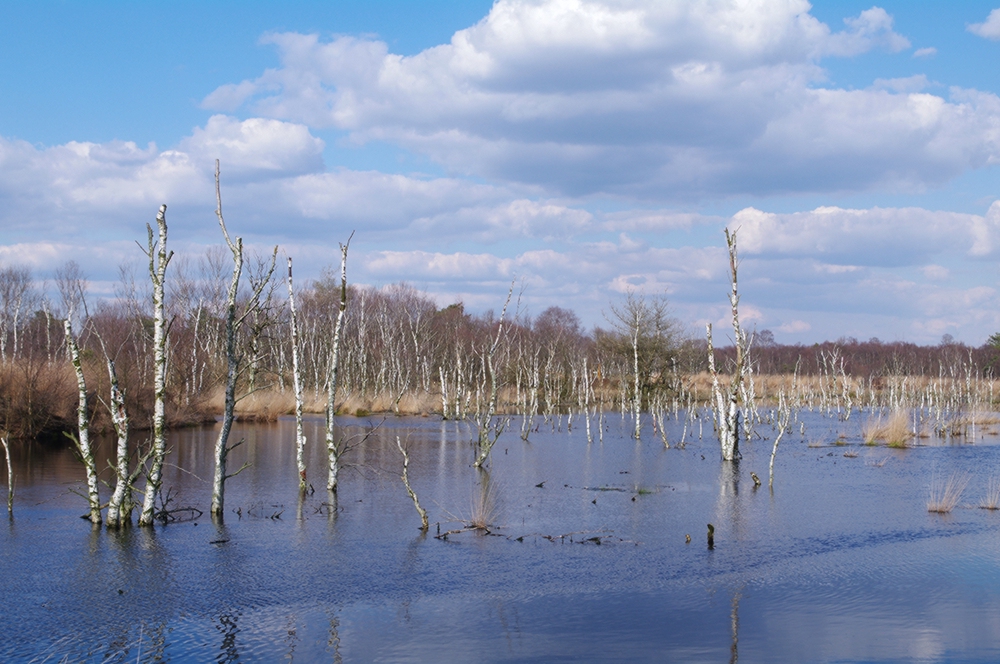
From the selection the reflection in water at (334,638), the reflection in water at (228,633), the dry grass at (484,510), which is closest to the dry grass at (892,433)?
the dry grass at (484,510)

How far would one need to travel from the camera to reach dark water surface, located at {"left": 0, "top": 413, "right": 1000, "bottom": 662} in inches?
393

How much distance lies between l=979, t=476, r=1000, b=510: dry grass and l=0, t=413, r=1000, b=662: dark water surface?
→ 1.23 feet

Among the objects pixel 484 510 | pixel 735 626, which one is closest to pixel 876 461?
pixel 484 510

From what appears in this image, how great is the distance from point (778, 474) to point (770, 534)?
30.9 feet

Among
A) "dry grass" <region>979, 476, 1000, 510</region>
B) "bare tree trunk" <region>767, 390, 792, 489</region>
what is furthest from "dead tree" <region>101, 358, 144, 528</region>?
"dry grass" <region>979, 476, 1000, 510</region>

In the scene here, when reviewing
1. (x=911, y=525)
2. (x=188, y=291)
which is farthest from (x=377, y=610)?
(x=188, y=291)

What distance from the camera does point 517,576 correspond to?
42.9ft

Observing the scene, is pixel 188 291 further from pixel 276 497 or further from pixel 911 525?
pixel 911 525

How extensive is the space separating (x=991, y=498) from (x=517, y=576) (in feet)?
42.6

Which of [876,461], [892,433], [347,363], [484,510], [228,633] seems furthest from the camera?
[347,363]

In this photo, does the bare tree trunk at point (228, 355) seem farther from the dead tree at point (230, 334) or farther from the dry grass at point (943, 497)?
the dry grass at point (943, 497)

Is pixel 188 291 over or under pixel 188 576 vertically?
over

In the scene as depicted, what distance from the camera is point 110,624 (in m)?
10.4

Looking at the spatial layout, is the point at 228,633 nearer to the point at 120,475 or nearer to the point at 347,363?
the point at 120,475
